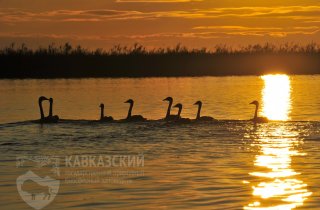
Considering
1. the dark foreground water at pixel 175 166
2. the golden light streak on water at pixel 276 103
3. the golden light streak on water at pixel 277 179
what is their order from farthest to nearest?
1. the golden light streak on water at pixel 276 103
2. the dark foreground water at pixel 175 166
3. the golden light streak on water at pixel 277 179

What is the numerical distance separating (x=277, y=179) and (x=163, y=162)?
9.50 feet

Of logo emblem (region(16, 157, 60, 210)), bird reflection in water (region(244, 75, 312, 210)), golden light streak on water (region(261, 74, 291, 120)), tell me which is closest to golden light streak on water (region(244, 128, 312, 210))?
bird reflection in water (region(244, 75, 312, 210))

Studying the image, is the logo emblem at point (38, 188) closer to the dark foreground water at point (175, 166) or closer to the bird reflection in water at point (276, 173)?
the dark foreground water at point (175, 166)

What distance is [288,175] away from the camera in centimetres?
1434

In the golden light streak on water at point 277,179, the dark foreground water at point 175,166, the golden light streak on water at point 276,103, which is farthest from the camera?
the golden light streak on water at point 276,103

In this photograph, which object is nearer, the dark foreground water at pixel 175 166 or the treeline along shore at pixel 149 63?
the dark foreground water at pixel 175 166

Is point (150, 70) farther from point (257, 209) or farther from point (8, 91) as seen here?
point (257, 209)

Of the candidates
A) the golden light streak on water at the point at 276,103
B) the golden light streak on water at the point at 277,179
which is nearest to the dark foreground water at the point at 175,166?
the golden light streak on water at the point at 277,179

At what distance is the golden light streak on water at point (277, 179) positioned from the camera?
1186 cm

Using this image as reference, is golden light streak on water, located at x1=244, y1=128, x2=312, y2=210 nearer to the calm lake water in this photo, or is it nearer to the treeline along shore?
the calm lake water

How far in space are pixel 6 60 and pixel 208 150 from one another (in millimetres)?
38191

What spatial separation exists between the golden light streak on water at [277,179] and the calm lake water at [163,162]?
0.02 m

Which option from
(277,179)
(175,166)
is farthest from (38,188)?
(277,179)

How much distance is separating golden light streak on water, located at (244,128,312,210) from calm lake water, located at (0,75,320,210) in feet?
0.05
